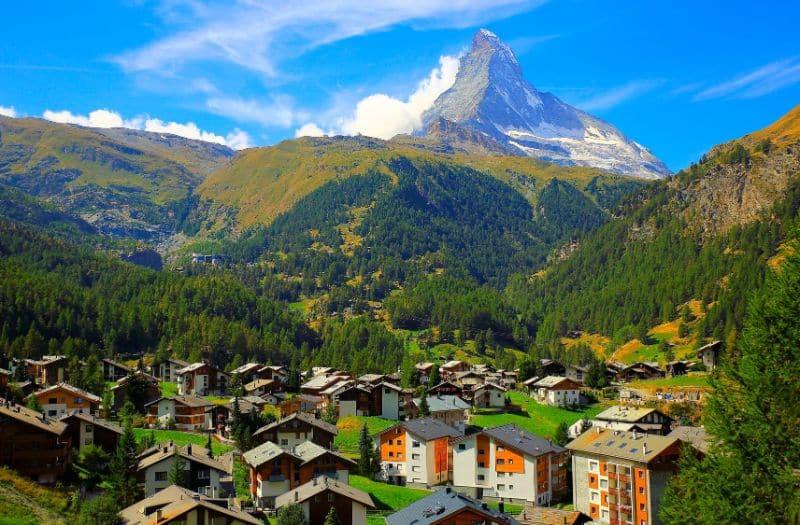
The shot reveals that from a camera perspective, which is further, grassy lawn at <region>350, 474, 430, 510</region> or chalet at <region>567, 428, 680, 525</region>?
grassy lawn at <region>350, 474, 430, 510</region>

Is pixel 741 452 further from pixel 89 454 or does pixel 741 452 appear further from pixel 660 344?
pixel 660 344

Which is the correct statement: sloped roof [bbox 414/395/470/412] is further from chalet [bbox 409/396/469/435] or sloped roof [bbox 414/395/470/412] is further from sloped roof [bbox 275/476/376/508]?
sloped roof [bbox 275/476/376/508]

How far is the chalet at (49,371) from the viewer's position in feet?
396

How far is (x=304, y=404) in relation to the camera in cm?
11812

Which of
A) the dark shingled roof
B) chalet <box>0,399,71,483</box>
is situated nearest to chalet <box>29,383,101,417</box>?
chalet <box>0,399,71,483</box>

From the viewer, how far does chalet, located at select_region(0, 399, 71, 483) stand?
5938cm

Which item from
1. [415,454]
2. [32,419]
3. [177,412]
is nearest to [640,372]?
[415,454]

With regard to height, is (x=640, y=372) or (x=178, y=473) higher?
(x=640, y=372)

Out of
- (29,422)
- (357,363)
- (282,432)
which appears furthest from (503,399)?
(29,422)

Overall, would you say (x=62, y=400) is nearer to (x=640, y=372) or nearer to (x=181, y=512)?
(x=181, y=512)

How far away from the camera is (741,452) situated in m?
25.5

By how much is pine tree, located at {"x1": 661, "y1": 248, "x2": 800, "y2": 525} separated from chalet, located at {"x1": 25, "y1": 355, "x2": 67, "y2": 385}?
115589 millimetres

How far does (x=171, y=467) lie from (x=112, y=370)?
7842cm

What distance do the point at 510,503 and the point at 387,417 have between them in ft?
121
